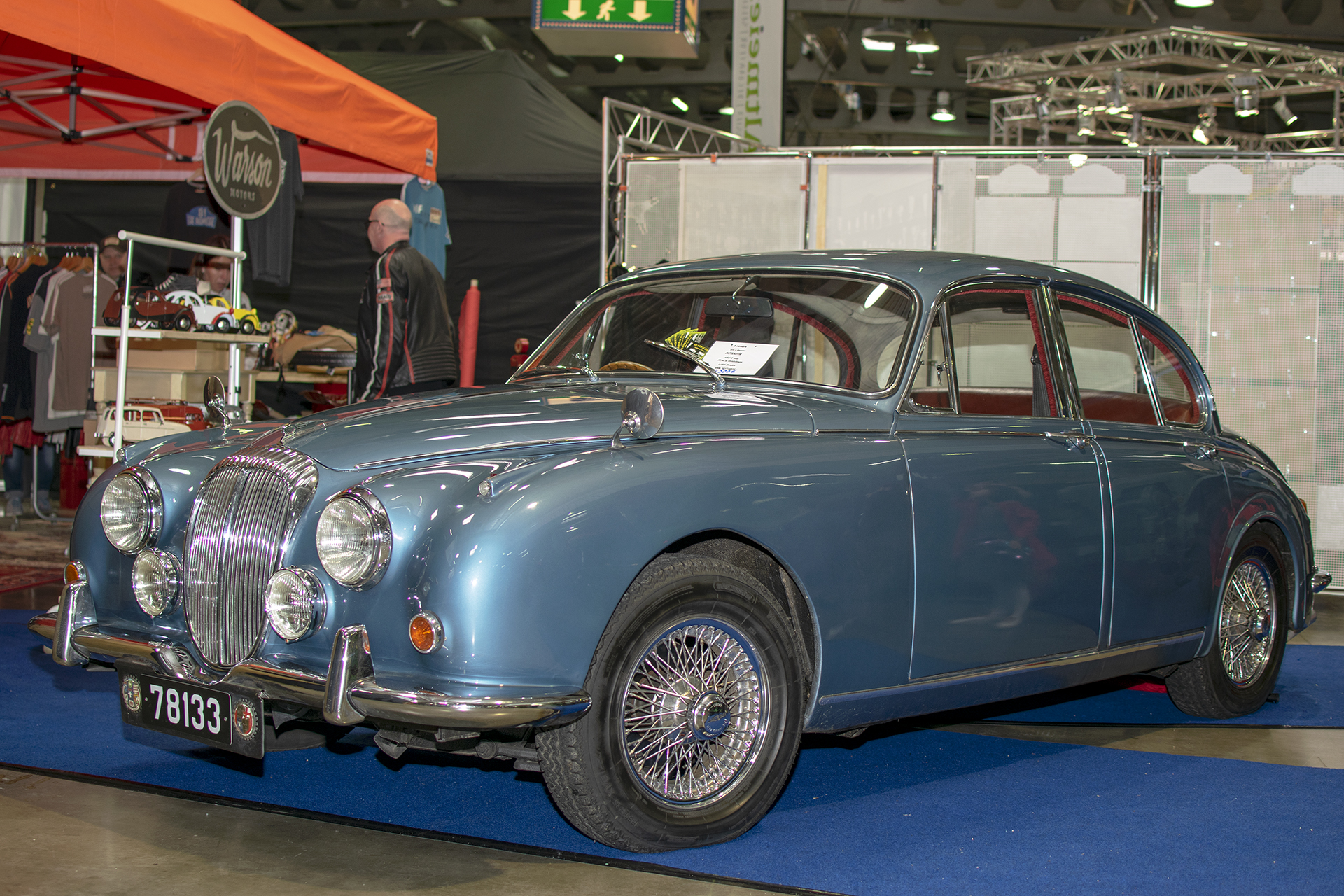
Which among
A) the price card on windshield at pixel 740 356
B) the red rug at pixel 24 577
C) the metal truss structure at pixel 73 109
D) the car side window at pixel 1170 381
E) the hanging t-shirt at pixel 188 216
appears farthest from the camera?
the hanging t-shirt at pixel 188 216

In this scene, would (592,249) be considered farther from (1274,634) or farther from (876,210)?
(1274,634)

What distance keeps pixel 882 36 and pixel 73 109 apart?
49.4ft

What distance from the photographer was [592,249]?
14.0 metres

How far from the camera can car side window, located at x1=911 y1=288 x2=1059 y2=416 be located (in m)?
3.86

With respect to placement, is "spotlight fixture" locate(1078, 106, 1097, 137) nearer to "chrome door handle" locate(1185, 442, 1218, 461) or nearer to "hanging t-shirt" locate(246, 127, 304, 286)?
"hanging t-shirt" locate(246, 127, 304, 286)

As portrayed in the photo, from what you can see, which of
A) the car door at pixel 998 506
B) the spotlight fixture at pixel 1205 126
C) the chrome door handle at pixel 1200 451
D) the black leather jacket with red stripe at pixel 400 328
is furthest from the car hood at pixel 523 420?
the spotlight fixture at pixel 1205 126

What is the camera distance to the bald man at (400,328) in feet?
21.3

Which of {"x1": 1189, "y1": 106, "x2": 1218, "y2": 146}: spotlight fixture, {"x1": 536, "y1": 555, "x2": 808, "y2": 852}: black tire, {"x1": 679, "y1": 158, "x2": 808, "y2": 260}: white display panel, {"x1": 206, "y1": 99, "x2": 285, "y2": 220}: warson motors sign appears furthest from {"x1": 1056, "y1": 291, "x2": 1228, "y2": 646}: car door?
{"x1": 1189, "y1": 106, "x2": 1218, "y2": 146}: spotlight fixture

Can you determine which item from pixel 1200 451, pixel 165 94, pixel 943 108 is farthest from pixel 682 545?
pixel 943 108

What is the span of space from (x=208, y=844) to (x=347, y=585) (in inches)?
36.7

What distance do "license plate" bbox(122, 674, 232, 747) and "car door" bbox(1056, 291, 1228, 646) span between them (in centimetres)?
280

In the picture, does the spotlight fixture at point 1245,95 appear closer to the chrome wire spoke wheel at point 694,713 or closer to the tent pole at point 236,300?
the tent pole at point 236,300

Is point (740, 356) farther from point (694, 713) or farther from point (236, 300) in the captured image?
point (236, 300)

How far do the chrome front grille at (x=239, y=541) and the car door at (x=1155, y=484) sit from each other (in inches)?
103
